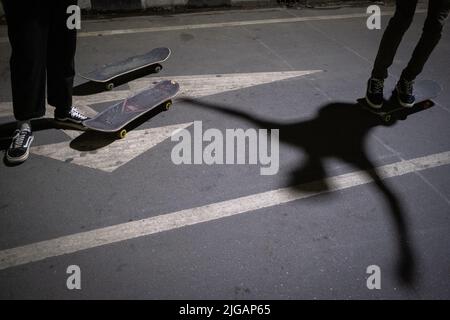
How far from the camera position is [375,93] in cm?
372

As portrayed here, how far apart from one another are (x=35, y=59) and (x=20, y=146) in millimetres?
841

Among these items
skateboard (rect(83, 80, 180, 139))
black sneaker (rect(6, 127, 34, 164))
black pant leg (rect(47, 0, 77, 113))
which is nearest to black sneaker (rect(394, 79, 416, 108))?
skateboard (rect(83, 80, 180, 139))

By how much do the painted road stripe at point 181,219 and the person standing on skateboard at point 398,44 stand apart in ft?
3.33

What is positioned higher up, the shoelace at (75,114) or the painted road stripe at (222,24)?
the painted road stripe at (222,24)

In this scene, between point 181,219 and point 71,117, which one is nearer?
point 181,219

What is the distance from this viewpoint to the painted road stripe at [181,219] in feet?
7.36

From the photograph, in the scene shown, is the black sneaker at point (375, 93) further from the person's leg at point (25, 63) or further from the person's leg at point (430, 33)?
the person's leg at point (25, 63)

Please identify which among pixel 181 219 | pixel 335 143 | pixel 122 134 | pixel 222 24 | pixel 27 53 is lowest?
pixel 181 219

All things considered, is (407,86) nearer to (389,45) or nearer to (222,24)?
(389,45)

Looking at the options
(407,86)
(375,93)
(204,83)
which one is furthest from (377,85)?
(204,83)

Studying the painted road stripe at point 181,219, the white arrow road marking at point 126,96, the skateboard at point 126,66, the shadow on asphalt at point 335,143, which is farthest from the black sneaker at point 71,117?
the painted road stripe at point 181,219

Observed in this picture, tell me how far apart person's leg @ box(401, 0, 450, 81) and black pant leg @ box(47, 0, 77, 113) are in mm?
3513

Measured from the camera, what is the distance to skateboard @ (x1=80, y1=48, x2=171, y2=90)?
13.4 feet

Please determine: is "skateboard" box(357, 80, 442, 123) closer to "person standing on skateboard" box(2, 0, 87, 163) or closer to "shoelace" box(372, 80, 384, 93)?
"shoelace" box(372, 80, 384, 93)
